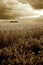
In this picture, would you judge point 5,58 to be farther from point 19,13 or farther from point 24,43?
point 19,13

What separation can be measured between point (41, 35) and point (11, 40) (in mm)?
243

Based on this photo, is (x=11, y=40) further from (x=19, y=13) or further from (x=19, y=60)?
(x=19, y=13)

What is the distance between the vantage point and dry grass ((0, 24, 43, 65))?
3.68ft

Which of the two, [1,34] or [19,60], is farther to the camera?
[1,34]

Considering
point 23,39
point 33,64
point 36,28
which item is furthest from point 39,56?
point 36,28

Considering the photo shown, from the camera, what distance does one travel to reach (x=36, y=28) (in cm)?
138

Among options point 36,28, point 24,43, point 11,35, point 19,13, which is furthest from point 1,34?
point 19,13

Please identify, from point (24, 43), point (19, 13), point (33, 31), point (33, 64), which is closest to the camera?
point (33, 64)

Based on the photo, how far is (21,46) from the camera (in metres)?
1.22

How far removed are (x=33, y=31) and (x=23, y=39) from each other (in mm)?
118

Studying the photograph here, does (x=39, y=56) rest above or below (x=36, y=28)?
below

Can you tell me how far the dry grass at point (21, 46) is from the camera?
3.68 feet

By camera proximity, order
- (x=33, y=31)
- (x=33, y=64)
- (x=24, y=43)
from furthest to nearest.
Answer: (x=33, y=31) → (x=24, y=43) → (x=33, y=64)

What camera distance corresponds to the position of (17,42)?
125cm
